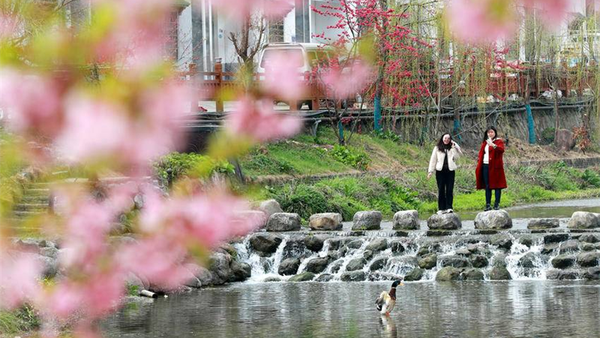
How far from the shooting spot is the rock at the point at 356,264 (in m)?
21.4

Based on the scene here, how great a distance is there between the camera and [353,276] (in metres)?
21.0

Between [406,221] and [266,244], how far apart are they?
265 centimetres

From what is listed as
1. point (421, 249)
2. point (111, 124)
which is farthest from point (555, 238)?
point (111, 124)

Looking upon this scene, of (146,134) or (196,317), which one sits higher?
(146,134)

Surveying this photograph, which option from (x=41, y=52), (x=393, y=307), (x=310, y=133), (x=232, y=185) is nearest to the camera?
(x=41, y=52)

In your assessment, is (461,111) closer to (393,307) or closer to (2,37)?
(393,307)

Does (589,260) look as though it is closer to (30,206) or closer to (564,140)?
(30,206)

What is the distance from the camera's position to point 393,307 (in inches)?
650

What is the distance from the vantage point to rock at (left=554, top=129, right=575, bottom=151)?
144 ft

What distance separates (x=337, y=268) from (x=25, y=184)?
19.1ft

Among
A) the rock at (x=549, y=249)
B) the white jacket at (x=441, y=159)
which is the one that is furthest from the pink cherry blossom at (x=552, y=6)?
the white jacket at (x=441, y=159)

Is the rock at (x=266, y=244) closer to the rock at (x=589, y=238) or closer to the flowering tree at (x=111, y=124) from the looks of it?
the rock at (x=589, y=238)

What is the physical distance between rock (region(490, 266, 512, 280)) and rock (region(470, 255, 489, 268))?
0.38 metres

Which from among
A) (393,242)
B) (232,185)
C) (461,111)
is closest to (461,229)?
(393,242)
